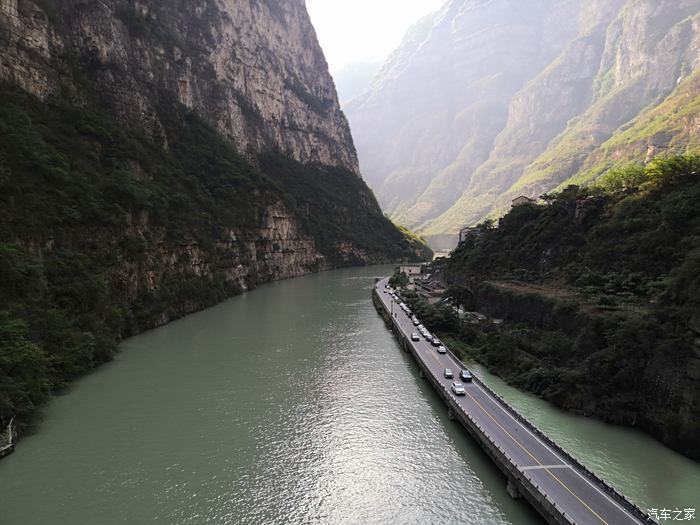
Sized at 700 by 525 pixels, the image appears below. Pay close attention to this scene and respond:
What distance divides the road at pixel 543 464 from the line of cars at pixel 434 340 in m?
0.43

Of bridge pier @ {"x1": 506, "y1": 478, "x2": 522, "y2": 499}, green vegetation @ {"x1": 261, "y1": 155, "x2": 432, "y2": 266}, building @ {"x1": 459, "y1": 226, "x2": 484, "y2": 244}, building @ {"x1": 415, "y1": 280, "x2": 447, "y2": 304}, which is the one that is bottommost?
bridge pier @ {"x1": 506, "y1": 478, "x2": 522, "y2": 499}

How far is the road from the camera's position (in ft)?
63.8

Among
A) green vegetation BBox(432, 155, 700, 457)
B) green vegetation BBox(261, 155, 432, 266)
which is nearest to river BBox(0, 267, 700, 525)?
green vegetation BBox(432, 155, 700, 457)

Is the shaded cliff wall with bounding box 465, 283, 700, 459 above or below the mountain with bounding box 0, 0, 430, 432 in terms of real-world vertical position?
below

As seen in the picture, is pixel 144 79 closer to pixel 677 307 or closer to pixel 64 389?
pixel 64 389

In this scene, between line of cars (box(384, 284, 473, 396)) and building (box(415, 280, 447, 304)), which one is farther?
building (box(415, 280, 447, 304))

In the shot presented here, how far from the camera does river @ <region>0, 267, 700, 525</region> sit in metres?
22.3

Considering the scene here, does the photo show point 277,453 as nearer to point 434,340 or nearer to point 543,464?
point 543,464

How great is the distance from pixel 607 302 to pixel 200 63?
108m

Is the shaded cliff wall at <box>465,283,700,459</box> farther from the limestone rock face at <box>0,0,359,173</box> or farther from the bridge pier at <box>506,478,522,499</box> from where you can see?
the limestone rock face at <box>0,0,359,173</box>

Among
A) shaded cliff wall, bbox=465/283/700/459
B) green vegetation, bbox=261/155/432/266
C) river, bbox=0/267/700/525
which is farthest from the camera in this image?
green vegetation, bbox=261/155/432/266

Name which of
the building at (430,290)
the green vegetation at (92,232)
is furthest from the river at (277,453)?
the building at (430,290)

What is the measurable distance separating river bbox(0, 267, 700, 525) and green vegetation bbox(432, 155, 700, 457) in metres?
2.01

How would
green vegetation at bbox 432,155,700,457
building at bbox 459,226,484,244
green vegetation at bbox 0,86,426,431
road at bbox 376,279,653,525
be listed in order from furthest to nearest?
1. building at bbox 459,226,484,244
2. green vegetation at bbox 0,86,426,431
3. green vegetation at bbox 432,155,700,457
4. road at bbox 376,279,653,525
